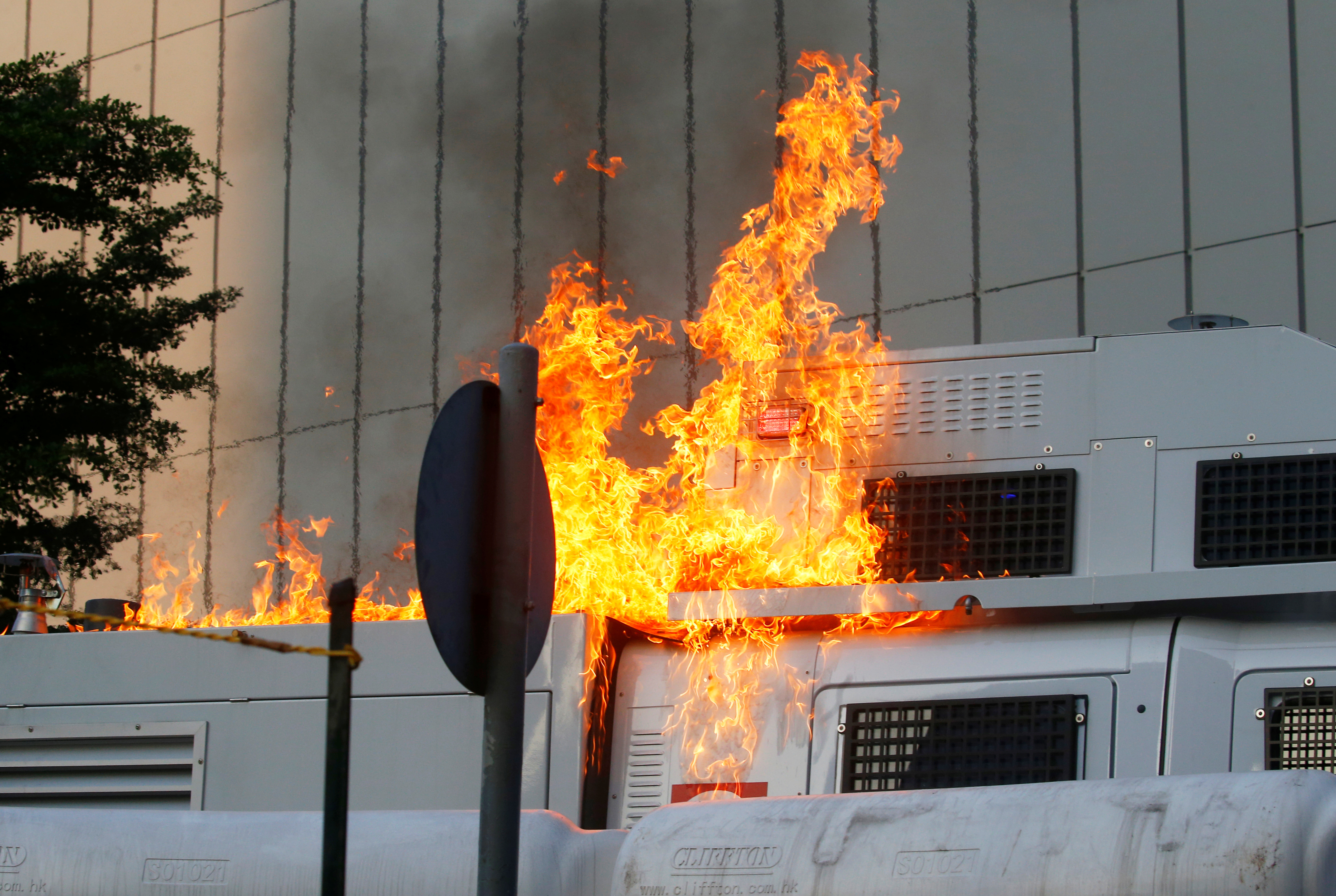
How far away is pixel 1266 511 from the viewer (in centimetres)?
513

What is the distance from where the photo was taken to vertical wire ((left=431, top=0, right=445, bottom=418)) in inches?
635

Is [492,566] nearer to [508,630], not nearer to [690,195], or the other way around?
[508,630]

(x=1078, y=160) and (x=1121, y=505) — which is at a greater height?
(x=1078, y=160)

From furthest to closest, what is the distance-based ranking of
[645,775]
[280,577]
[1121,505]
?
[280,577]
[1121,505]
[645,775]

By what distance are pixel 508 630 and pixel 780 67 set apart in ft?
38.3

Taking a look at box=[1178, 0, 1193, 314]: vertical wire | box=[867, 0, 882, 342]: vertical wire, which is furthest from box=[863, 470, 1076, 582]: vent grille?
box=[867, 0, 882, 342]: vertical wire

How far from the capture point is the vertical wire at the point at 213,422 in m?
18.1

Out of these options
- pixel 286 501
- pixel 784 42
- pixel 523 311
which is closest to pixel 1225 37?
pixel 784 42

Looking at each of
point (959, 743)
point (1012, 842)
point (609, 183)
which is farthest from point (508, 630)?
point (609, 183)

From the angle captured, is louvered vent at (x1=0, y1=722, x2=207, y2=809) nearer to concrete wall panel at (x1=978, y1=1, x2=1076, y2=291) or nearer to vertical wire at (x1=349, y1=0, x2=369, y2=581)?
concrete wall panel at (x1=978, y1=1, x2=1076, y2=291)

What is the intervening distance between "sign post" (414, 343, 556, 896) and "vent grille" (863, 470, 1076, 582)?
2763 mm

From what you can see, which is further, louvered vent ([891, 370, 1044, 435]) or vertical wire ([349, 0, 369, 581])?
vertical wire ([349, 0, 369, 581])

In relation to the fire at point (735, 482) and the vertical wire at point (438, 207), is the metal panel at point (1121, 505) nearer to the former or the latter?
the fire at point (735, 482)

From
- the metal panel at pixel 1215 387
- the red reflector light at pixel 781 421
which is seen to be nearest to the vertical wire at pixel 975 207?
the red reflector light at pixel 781 421
